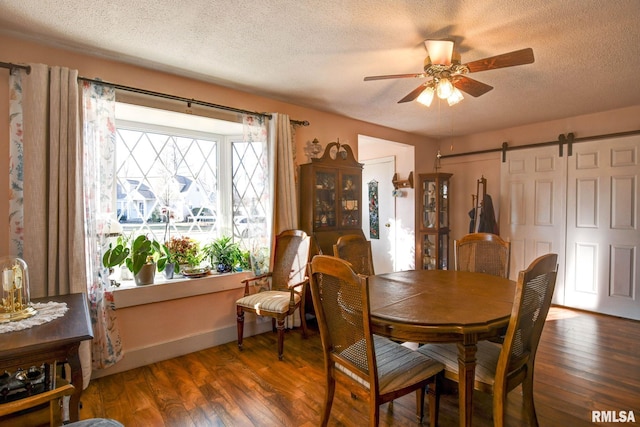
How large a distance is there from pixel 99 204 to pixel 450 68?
2541mm

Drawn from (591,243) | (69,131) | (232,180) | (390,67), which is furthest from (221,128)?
(591,243)

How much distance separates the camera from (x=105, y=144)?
2.28 meters

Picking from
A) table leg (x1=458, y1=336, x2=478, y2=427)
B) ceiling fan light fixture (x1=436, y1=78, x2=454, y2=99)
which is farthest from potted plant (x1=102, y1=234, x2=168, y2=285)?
ceiling fan light fixture (x1=436, y1=78, x2=454, y2=99)

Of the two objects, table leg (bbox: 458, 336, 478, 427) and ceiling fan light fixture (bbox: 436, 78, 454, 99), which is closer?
table leg (bbox: 458, 336, 478, 427)

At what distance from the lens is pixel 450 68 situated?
1984mm

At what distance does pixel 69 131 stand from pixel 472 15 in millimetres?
2600

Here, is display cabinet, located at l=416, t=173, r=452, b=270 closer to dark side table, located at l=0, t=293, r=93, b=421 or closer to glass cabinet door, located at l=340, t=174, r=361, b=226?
glass cabinet door, located at l=340, t=174, r=361, b=226

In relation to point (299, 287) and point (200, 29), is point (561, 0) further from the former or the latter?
point (299, 287)

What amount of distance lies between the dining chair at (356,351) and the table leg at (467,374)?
0.50ft

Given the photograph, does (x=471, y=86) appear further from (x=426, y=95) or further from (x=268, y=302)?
(x=268, y=302)

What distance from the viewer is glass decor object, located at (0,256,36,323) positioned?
4.90 ft

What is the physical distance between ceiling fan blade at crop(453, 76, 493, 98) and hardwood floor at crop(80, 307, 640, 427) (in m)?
1.96

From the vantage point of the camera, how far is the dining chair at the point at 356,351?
→ 1.39 metres

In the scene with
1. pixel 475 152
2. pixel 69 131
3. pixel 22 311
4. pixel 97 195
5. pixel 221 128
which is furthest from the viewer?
pixel 475 152
